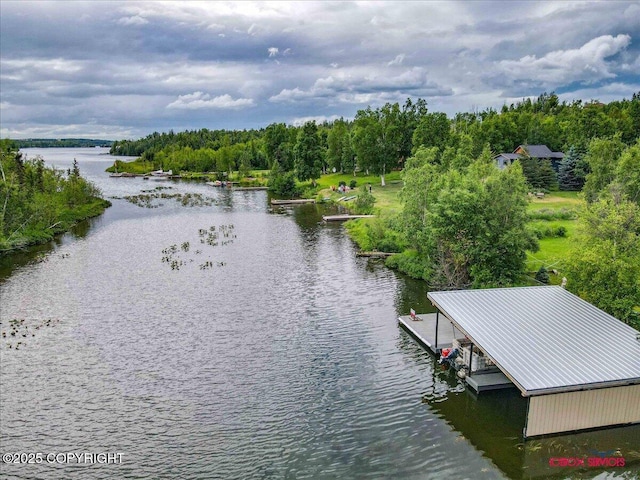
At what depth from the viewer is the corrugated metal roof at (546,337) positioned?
765 inches

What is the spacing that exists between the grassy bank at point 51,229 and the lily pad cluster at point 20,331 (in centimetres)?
2315

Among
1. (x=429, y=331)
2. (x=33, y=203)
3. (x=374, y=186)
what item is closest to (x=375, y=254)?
(x=429, y=331)

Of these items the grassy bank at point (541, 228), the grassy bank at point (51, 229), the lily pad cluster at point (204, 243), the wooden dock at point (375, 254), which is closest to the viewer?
the grassy bank at point (541, 228)

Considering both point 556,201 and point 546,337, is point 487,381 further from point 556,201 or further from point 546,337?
point 556,201

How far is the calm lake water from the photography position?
19078 millimetres

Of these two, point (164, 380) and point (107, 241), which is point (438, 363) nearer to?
point (164, 380)

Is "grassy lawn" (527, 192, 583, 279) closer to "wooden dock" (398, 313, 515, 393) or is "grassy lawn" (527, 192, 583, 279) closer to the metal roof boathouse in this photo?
the metal roof boathouse

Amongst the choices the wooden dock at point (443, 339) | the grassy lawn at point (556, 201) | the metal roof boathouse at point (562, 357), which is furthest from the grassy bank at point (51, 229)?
the grassy lawn at point (556, 201)

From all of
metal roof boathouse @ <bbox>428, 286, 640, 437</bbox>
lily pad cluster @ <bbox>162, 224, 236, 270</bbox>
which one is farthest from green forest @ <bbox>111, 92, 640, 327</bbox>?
lily pad cluster @ <bbox>162, 224, 236, 270</bbox>

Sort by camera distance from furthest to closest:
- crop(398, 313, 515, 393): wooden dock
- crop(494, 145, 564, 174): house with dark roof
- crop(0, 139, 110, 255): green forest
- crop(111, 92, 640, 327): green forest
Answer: crop(494, 145, 564, 174): house with dark roof → crop(0, 139, 110, 255): green forest → crop(111, 92, 640, 327): green forest → crop(398, 313, 515, 393): wooden dock

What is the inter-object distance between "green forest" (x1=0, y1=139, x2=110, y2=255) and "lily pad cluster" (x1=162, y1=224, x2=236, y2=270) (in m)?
17.2

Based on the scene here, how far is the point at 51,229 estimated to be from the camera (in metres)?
62.6

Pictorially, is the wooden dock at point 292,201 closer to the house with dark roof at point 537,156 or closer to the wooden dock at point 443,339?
the house with dark roof at point 537,156

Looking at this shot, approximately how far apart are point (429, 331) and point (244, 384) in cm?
1186
